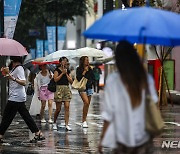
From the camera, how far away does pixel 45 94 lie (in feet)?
59.7

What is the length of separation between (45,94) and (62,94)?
2583mm

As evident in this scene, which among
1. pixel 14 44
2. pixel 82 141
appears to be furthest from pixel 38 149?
pixel 14 44

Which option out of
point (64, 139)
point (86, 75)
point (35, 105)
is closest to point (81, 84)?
point (86, 75)

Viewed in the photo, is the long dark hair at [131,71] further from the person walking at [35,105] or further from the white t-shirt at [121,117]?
the person walking at [35,105]

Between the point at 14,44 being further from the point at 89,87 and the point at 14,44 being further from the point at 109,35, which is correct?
the point at 109,35

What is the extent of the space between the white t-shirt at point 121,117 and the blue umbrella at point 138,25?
1.62 feet

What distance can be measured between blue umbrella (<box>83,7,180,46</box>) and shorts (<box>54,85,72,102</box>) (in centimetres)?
903

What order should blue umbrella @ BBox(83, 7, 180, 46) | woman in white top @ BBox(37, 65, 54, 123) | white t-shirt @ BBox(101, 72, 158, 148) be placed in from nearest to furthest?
white t-shirt @ BBox(101, 72, 158, 148), blue umbrella @ BBox(83, 7, 180, 46), woman in white top @ BBox(37, 65, 54, 123)

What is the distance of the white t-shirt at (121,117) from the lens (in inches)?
244

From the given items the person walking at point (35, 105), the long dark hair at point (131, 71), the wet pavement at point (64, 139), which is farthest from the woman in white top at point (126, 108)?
the person walking at point (35, 105)

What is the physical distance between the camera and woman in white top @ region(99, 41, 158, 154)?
621 cm

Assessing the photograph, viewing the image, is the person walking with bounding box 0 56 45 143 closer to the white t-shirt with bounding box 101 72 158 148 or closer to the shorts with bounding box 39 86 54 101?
the shorts with bounding box 39 86 54 101

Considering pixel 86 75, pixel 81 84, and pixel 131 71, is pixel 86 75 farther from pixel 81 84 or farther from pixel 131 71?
pixel 131 71

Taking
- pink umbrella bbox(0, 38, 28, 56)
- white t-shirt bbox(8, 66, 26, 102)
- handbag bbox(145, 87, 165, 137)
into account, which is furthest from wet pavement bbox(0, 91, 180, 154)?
handbag bbox(145, 87, 165, 137)
